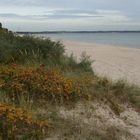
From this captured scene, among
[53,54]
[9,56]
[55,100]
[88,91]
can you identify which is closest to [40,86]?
[55,100]

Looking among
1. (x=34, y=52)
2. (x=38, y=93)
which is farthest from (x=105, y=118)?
(x=34, y=52)

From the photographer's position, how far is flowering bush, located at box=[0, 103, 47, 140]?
20.3ft

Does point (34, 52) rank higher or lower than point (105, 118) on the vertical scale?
higher

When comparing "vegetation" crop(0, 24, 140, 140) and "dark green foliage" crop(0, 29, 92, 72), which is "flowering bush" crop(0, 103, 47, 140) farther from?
"dark green foliage" crop(0, 29, 92, 72)

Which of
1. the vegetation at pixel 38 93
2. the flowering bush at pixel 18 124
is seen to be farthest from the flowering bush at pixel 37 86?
the flowering bush at pixel 18 124

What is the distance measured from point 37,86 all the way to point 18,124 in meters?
1.56

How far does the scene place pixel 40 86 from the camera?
790 centimetres

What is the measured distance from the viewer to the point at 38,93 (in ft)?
26.0

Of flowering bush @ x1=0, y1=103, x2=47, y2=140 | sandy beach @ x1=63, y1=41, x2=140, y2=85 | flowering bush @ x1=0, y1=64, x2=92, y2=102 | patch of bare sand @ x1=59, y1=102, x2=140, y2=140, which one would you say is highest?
flowering bush @ x1=0, y1=64, x2=92, y2=102

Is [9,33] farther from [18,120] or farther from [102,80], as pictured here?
[18,120]

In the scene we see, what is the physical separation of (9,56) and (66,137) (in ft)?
13.8

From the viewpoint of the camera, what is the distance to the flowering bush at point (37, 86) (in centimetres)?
774

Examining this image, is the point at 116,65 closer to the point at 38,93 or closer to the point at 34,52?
the point at 34,52

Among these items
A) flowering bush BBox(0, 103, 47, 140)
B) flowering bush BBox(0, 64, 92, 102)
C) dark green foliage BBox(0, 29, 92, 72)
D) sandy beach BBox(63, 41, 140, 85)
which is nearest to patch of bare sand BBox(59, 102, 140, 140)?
flowering bush BBox(0, 64, 92, 102)
